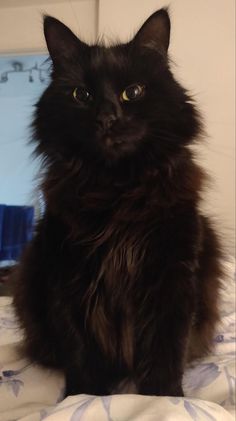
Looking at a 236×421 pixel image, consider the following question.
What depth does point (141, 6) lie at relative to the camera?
7.42ft

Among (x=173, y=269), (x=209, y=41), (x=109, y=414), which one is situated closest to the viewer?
(x=109, y=414)

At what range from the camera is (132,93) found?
0.85 meters

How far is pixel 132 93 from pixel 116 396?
604 millimetres

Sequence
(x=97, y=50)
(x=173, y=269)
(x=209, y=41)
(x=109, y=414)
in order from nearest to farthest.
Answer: (x=109, y=414) → (x=173, y=269) → (x=97, y=50) → (x=209, y=41)

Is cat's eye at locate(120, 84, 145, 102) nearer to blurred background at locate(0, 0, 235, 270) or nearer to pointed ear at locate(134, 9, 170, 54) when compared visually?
pointed ear at locate(134, 9, 170, 54)

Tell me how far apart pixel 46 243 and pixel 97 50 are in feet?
1.49

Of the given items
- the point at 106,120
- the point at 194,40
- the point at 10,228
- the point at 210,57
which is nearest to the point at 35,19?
the point at 194,40

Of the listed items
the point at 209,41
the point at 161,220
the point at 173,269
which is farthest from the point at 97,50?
the point at 209,41

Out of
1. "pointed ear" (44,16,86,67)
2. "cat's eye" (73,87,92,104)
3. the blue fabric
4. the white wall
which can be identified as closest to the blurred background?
the white wall

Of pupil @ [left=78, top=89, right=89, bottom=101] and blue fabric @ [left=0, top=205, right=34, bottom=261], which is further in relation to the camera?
blue fabric @ [left=0, top=205, right=34, bottom=261]

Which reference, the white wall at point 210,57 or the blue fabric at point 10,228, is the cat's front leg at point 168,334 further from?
the blue fabric at point 10,228

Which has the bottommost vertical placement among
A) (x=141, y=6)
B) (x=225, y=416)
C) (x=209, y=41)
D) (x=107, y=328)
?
(x=225, y=416)

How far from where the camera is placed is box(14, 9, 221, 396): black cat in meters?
0.82

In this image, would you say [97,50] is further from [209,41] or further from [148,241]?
[209,41]
